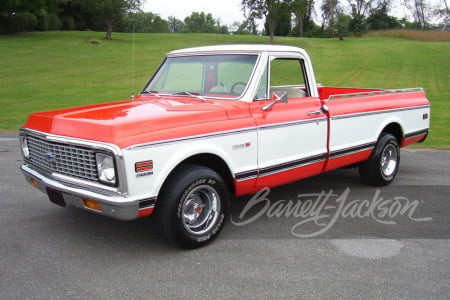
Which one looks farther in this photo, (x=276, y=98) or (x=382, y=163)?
(x=382, y=163)

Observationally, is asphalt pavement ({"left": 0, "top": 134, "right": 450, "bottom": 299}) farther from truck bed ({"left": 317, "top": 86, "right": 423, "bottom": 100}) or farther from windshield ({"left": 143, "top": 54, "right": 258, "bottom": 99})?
windshield ({"left": 143, "top": 54, "right": 258, "bottom": 99})

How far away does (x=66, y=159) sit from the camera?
3.96 metres

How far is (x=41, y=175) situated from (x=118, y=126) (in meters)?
1.20

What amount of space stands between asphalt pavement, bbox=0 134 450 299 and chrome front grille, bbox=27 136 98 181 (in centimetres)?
75

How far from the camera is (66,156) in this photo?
395 cm

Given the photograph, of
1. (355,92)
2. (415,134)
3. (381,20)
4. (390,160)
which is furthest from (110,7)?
(381,20)

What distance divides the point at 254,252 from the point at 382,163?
9.99 ft

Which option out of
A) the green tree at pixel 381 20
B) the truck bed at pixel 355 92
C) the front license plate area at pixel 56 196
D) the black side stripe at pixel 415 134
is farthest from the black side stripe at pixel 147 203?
the green tree at pixel 381 20

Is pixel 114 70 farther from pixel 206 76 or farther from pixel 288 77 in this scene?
pixel 206 76

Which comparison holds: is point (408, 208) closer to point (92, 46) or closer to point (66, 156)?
point (66, 156)

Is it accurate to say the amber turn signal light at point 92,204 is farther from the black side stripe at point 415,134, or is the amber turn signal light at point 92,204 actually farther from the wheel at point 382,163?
the black side stripe at point 415,134

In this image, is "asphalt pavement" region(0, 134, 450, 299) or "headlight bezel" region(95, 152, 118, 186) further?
"headlight bezel" region(95, 152, 118, 186)

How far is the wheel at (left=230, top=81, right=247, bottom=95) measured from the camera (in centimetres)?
477

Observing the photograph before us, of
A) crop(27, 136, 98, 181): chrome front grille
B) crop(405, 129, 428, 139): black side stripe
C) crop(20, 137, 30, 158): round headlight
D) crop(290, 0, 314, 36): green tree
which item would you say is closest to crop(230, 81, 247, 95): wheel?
crop(27, 136, 98, 181): chrome front grille
